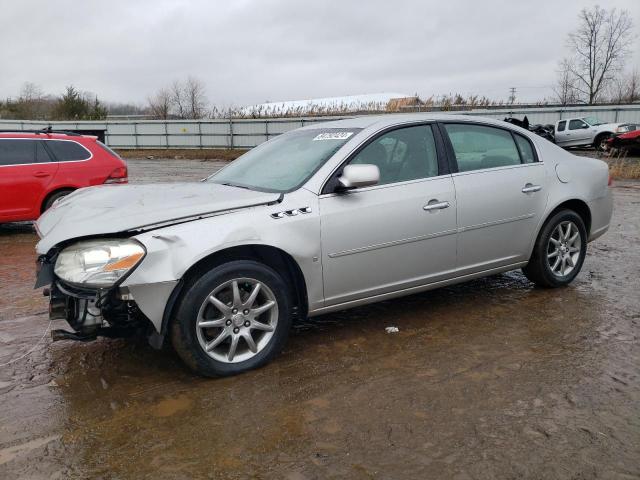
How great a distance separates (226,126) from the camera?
34.8 metres

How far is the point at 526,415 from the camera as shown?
306 cm

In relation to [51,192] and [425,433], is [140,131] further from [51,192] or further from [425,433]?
[425,433]

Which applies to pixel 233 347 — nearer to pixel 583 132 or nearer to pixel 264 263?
pixel 264 263

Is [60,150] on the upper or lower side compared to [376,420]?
upper

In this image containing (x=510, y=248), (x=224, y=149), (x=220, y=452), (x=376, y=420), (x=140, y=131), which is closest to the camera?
(x=220, y=452)

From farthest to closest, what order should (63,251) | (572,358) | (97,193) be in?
(97,193)
(572,358)
(63,251)

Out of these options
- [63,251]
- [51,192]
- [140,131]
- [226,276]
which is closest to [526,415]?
[226,276]

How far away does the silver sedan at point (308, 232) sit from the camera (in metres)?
3.36

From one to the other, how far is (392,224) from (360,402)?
1.36 metres

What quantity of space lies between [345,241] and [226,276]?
87 centimetres

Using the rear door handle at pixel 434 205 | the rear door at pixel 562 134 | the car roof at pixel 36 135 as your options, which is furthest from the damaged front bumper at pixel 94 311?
the rear door at pixel 562 134

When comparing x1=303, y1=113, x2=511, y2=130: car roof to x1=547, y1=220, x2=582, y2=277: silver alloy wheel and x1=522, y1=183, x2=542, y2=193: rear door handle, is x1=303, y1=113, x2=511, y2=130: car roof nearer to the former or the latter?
x1=522, y1=183, x2=542, y2=193: rear door handle

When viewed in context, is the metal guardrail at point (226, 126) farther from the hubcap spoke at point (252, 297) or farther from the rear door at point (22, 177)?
the hubcap spoke at point (252, 297)

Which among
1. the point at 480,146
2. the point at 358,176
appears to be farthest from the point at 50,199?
the point at 480,146
